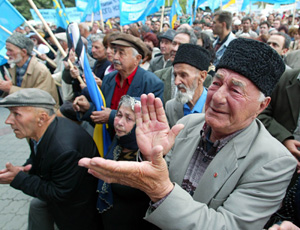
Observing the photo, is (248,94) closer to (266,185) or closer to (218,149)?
(218,149)

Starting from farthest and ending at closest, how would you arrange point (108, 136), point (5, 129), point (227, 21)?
1. point (5, 129)
2. point (227, 21)
3. point (108, 136)

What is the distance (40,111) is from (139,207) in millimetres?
1327

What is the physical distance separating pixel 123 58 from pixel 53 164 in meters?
1.52

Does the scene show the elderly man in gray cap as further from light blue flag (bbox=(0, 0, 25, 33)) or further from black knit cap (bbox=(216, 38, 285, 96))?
black knit cap (bbox=(216, 38, 285, 96))

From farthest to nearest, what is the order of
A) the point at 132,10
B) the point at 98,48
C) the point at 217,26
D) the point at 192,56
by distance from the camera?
the point at 132,10 → the point at 217,26 → the point at 98,48 → the point at 192,56


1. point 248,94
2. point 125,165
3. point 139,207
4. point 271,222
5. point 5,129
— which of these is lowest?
point 5,129

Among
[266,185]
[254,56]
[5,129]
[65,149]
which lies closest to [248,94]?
[254,56]

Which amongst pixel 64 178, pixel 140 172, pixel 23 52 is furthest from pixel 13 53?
pixel 140 172

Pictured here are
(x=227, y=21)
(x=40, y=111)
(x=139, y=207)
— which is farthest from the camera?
(x=227, y=21)

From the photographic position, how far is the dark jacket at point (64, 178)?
2.10m

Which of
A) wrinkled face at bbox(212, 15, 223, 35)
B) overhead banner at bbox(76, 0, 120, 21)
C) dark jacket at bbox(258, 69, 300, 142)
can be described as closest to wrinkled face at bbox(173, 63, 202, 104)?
dark jacket at bbox(258, 69, 300, 142)

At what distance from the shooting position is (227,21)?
5.32 metres

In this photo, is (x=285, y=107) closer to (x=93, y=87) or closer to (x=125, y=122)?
(x=125, y=122)

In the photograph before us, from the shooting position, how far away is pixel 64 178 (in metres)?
2.11
